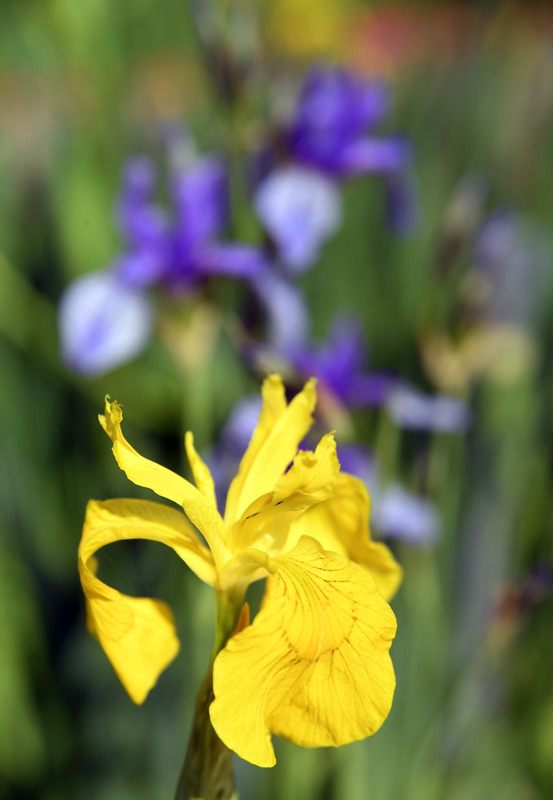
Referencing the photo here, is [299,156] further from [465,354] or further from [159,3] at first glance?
[159,3]

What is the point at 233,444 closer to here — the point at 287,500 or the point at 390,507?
the point at 390,507

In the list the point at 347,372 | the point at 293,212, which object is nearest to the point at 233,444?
A: the point at 347,372

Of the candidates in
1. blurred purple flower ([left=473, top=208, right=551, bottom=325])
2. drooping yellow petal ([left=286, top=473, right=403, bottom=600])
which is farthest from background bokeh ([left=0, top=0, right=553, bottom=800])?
drooping yellow petal ([left=286, top=473, right=403, bottom=600])

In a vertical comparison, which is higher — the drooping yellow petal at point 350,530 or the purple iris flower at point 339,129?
the purple iris flower at point 339,129

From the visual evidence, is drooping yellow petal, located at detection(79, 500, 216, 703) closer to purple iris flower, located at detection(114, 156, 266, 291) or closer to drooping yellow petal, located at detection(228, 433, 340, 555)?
drooping yellow petal, located at detection(228, 433, 340, 555)

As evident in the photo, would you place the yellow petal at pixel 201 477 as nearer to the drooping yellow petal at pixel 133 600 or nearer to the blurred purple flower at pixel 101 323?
the drooping yellow petal at pixel 133 600

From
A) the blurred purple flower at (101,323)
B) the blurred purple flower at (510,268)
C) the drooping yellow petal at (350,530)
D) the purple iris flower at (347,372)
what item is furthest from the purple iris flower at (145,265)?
the drooping yellow petal at (350,530)
